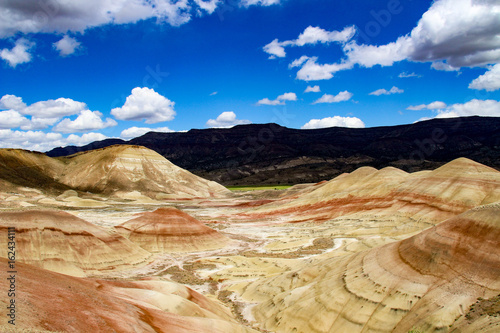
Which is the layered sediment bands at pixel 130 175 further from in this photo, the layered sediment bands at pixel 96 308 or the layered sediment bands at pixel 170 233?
the layered sediment bands at pixel 96 308

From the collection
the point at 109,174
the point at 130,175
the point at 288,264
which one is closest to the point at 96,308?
the point at 288,264

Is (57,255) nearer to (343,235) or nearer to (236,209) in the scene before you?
(343,235)

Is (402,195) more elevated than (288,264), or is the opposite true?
(402,195)

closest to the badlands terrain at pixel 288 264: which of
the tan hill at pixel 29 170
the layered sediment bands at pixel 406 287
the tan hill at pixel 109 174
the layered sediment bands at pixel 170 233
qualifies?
the layered sediment bands at pixel 406 287

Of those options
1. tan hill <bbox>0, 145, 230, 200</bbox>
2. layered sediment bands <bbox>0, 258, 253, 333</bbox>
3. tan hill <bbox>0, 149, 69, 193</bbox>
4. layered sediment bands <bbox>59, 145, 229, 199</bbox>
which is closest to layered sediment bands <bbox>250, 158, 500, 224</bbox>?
layered sediment bands <bbox>0, 258, 253, 333</bbox>

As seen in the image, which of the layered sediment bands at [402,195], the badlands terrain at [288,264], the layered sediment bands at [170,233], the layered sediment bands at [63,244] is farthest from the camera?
the layered sediment bands at [402,195]

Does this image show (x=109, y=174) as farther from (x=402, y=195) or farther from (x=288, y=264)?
(x=288, y=264)

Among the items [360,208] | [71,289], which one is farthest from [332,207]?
[71,289]
